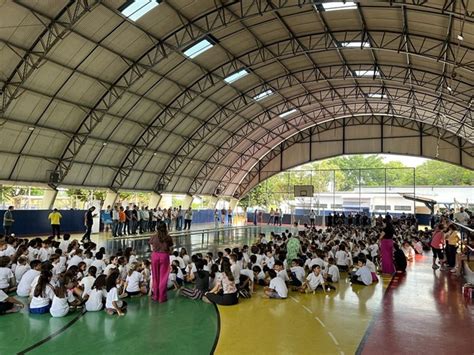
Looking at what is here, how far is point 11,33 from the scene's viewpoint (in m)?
14.5

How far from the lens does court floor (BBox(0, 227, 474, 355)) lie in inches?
227

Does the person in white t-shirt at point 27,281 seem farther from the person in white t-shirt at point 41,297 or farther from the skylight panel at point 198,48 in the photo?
the skylight panel at point 198,48

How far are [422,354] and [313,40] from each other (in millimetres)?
17798

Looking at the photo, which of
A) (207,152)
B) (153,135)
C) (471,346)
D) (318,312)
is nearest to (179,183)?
(207,152)

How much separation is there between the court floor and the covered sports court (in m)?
0.05

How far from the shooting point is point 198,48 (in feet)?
64.8

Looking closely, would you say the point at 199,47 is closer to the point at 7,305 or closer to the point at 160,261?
the point at 160,261

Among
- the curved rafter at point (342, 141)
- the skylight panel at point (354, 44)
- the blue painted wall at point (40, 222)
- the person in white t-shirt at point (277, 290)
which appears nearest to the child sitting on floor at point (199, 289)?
the person in white t-shirt at point (277, 290)

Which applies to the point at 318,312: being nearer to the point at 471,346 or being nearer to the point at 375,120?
the point at 471,346

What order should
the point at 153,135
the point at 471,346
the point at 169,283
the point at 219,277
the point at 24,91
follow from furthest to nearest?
the point at 153,135, the point at 24,91, the point at 169,283, the point at 219,277, the point at 471,346

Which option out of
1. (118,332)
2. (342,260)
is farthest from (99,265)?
(342,260)

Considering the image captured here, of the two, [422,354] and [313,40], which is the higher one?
[313,40]

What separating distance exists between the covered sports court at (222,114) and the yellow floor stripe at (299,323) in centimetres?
5

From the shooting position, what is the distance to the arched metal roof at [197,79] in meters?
15.4
